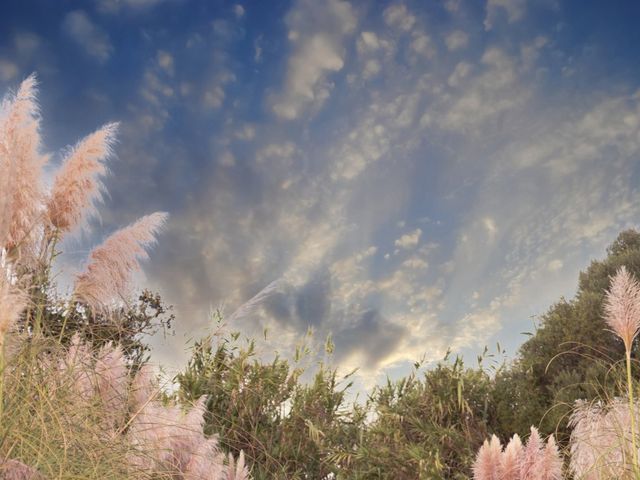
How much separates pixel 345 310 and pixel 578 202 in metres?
4.52

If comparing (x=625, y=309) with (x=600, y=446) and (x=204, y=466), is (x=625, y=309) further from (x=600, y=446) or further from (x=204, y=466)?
(x=204, y=466)

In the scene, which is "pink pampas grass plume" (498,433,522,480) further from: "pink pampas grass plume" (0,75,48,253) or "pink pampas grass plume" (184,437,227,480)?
"pink pampas grass plume" (0,75,48,253)

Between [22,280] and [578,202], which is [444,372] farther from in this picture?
[22,280]

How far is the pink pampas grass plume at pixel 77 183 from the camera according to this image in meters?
4.39

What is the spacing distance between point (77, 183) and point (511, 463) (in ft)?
10.6

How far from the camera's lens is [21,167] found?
4168 mm

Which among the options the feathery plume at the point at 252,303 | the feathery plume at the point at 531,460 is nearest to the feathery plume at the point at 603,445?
the feathery plume at the point at 531,460

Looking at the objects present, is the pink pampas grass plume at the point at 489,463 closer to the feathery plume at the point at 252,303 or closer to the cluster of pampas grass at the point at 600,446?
the cluster of pampas grass at the point at 600,446

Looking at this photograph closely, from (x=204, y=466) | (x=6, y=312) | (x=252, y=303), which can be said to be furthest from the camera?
(x=252, y=303)

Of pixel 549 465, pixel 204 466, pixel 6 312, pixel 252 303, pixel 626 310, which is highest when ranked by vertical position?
pixel 252 303

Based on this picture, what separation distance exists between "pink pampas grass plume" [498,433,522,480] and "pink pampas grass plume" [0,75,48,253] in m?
2.82

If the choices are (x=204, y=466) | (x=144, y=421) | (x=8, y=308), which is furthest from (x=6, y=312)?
(x=204, y=466)

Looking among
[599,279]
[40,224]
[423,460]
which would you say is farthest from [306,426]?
[599,279]

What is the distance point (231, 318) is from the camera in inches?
162
